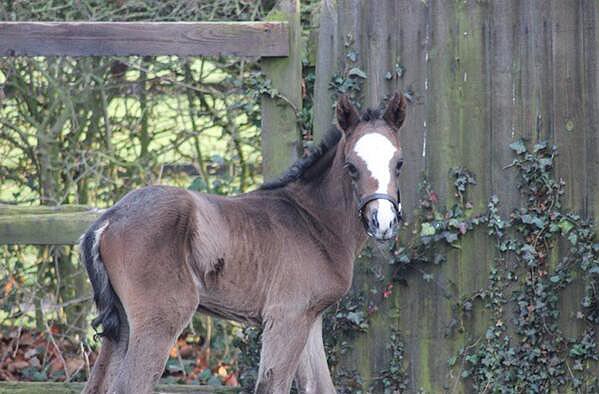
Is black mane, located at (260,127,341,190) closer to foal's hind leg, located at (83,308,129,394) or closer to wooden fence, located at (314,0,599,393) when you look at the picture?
wooden fence, located at (314,0,599,393)

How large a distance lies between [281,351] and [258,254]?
1.61ft

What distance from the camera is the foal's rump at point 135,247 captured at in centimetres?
478

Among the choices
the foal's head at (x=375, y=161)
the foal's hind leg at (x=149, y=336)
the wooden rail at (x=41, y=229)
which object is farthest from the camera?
the wooden rail at (x=41, y=229)

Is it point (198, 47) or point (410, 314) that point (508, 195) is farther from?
point (198, 47)

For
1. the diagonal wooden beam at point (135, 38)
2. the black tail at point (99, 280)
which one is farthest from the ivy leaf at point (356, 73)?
the black tail at point (99, 280)

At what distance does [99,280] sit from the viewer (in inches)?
191

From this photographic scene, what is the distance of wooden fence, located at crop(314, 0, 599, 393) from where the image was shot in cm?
573

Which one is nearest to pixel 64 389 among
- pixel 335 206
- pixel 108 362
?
pixel 108 362

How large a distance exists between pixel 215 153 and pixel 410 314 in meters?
2.54

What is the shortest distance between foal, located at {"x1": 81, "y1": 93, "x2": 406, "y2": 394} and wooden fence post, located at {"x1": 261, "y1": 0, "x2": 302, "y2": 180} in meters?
0.33

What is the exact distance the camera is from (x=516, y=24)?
18.9 feet

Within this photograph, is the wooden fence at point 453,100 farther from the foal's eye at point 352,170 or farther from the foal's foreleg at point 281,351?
the foal's foreleg at point 281,351

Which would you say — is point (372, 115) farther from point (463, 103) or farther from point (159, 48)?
point (159, 48)

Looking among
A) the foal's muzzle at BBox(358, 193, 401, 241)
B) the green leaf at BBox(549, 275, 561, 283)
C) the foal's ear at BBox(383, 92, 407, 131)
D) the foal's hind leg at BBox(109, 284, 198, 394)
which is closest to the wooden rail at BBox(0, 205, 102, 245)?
the foal's hind leg at BBox(109, 284, 198, 394)
